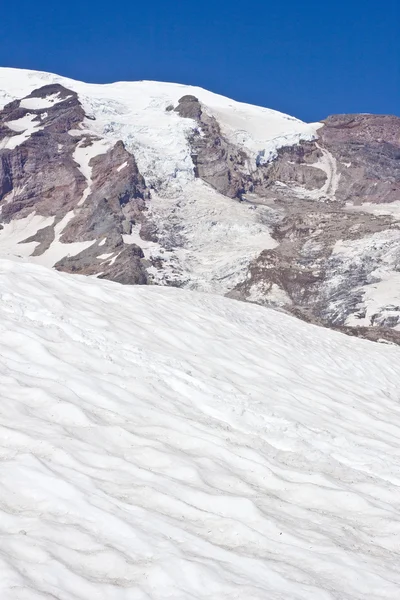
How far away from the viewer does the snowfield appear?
6555 mm

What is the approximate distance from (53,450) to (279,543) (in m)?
2.87

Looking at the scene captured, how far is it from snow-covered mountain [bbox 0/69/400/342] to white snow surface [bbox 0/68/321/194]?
37 cm

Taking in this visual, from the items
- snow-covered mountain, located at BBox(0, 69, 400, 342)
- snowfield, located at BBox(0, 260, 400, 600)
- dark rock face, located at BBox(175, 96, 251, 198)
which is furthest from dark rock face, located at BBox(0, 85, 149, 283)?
snowfield, located at BBox(0, 260, 400, 600)

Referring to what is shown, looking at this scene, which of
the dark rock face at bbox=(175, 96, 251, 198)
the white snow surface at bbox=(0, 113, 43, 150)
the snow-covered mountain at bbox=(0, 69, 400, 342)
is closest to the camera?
the snow-covered mountain at bbox=(0, 69, 400, 342)

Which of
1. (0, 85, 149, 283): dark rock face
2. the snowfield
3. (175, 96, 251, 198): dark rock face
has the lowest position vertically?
the snowfield

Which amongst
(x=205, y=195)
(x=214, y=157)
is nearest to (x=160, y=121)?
(x=214, y=157)

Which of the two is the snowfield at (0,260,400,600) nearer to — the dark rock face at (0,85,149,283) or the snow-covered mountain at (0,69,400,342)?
the snow-covered mountain at (0,69,400,342)

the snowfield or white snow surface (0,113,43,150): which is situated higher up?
white snow surface (0,113,43,150)

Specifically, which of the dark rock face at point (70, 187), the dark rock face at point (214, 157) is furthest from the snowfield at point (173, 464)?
the dark rock face at point (214, 157)

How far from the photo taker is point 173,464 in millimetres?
8977

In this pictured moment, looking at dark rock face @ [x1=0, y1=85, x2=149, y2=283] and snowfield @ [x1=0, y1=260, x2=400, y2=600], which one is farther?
dark rock face @ [x1=0, y1=85, x2=149, y2=283]

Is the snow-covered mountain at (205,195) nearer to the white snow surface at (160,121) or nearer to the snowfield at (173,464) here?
the white snow surface at (160,121)

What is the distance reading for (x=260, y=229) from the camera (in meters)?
101

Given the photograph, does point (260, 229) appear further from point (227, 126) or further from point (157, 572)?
point (157, 572)
